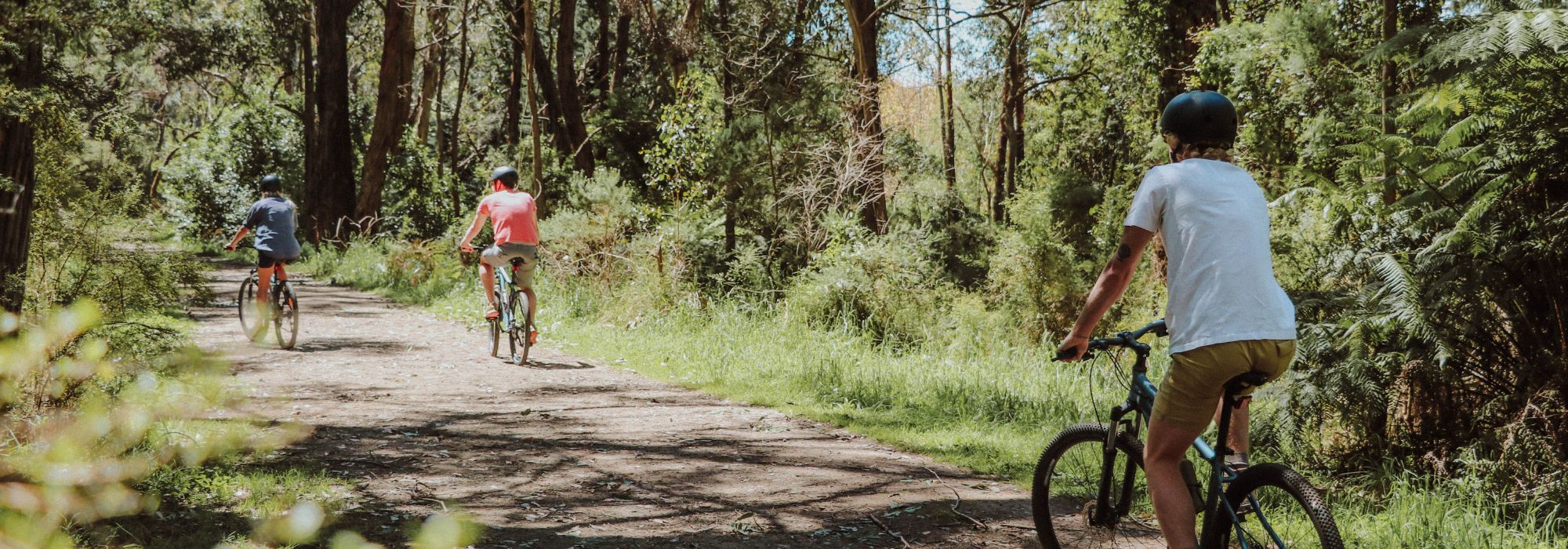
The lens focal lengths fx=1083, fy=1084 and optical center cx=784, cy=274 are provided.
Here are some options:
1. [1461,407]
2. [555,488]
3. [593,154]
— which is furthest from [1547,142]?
[593,154]

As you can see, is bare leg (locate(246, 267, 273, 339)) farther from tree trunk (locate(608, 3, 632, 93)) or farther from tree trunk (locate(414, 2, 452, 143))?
tree trunk (locate(414, 2, 452, 143))

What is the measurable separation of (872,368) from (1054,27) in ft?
88.3

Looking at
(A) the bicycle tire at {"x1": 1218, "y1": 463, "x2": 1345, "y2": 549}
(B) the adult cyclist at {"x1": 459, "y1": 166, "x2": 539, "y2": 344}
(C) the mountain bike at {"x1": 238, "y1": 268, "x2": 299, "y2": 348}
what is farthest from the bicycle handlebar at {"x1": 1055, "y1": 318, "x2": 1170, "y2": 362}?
(C) the mountain bike at {"x1": 238, "y1": 268, "x2": 299, "y2": 348}

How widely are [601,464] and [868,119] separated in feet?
36.0

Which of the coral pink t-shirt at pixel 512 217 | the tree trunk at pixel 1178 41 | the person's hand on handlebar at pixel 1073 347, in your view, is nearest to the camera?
the person's hand on handlebar at pixel 1073 347

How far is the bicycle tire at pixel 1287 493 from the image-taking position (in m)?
3.12

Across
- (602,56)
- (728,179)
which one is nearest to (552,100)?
(602,56)

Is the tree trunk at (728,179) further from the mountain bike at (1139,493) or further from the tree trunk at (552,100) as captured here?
the mountain bike at (1139,493)

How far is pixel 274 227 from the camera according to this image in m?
12.1

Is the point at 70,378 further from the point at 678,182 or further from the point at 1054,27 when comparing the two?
the point at 1054,27

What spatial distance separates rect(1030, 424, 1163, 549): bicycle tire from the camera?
4.32 metres

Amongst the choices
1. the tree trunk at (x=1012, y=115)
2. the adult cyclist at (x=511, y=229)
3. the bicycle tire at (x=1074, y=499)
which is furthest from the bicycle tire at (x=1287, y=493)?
the tree trunk at (x=1012, y=115)

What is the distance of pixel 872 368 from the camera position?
10.0 metres

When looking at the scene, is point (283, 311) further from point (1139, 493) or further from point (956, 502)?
point (1139, 493)
